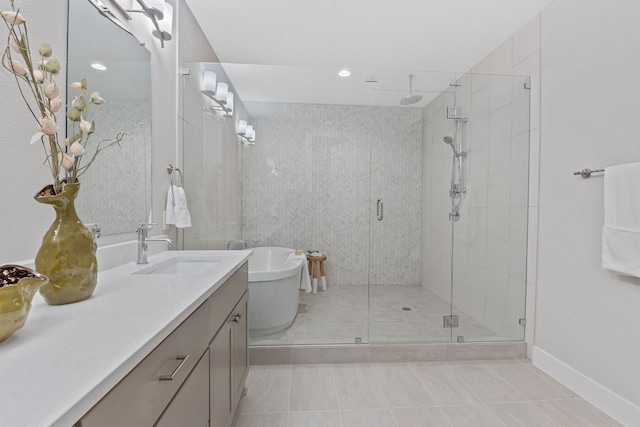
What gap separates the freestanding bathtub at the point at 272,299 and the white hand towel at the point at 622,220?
208 centimetres

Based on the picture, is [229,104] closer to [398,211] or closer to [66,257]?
[398,211]

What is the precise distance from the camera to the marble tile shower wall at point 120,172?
126cm

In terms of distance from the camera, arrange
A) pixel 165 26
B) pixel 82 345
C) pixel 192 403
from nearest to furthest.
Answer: pixel 82 345, pixel 192 403, pixel 165 26

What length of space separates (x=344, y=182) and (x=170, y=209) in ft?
4.83

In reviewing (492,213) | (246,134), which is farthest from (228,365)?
(492,213)

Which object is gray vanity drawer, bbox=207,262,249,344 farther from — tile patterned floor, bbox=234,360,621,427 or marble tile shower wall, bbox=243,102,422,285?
marble tile shower wall, bbox=243,102,422,285

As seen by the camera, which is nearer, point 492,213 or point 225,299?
point 225,299

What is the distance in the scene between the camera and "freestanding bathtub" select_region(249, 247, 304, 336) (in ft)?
7.95

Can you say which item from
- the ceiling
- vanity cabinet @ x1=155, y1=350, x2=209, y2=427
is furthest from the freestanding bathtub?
the ceiling

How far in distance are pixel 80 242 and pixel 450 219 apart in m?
2.73

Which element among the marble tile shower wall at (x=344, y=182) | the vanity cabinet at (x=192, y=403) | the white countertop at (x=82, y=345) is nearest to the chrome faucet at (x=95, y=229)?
the white countertop at (x=82, y=345)

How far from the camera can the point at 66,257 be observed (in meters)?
0.85

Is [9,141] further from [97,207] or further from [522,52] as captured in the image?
[522,52]

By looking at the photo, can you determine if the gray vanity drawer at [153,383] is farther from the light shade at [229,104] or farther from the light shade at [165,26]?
the light shade at [229,104]
